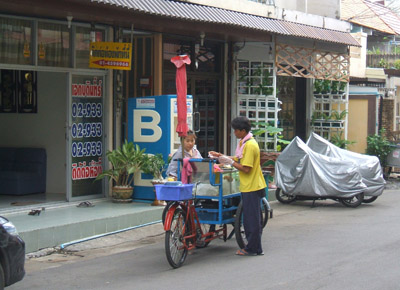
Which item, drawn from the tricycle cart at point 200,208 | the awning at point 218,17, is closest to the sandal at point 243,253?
the tricycle cart at point 200,208

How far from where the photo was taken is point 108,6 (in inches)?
416

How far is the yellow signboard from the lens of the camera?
11.9 meters

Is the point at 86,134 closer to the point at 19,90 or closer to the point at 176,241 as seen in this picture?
the point at 19,90

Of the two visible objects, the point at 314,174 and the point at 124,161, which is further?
the point at 314,174

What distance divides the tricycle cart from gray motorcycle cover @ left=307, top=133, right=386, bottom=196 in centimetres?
480

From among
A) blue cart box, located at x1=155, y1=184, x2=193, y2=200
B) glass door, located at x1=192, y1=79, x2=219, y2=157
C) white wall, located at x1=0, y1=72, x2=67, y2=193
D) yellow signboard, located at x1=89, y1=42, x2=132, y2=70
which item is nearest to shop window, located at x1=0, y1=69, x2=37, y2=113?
white wall, located at x1=0, y1=72, x2=67, y2=193

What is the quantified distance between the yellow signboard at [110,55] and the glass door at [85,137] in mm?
538

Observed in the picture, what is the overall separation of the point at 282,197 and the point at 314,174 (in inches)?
47.0

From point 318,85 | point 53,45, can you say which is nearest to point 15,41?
point 53,45

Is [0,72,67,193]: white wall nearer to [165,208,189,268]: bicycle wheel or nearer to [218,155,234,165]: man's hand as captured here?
[218,155,234,165]: man's hand

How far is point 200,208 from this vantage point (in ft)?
29.5

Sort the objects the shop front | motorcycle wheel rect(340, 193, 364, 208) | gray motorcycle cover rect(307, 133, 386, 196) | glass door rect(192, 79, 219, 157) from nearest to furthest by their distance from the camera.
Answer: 1. the shop front
2. motorcycle wheel rect(340, 193, 364, 208)
3. gray motorcycle cover rect(307, 133, 386, 196)
4. glass door rect(192, 79, 219, 157)

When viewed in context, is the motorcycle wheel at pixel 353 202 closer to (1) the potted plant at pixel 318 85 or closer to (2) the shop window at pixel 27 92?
(1) the potted plant at pixel 318 85

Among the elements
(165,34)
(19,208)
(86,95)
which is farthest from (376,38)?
(19,208)
